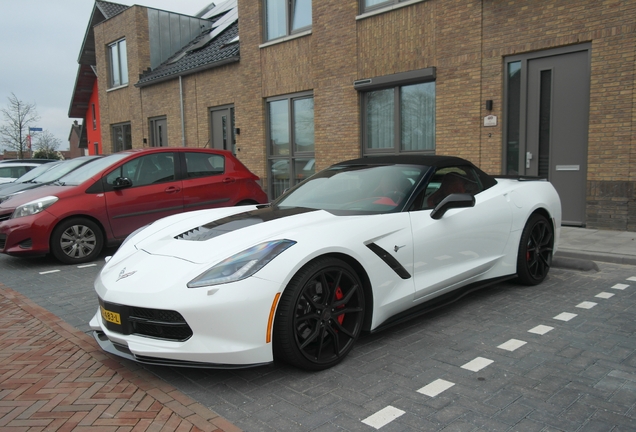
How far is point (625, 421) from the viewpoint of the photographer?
260cm

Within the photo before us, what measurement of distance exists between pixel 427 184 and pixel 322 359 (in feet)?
5.91

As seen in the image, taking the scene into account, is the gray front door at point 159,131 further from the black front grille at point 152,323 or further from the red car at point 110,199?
the black front grille at point 152,323

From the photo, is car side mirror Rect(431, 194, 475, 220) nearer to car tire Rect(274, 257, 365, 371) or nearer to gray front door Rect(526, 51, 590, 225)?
car tire Rect(274, 257, 365, 371)

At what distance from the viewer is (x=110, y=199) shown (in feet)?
24.1

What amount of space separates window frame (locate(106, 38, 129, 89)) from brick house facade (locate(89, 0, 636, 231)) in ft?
17.7

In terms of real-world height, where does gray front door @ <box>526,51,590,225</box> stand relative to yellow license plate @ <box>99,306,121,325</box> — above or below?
above

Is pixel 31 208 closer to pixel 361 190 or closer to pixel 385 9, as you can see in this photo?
pixel 361 190

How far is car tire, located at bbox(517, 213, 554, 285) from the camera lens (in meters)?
5.08

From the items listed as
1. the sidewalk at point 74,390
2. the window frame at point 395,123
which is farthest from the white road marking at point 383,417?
the window frame at point 395,123

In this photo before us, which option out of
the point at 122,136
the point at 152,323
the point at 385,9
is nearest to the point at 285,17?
the point at 385,9

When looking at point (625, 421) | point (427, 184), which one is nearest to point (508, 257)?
point (427, 184)

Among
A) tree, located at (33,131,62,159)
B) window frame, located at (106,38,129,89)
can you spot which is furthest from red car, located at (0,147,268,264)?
tree, located at (33,131,62,159)

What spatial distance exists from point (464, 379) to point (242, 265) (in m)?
1.54

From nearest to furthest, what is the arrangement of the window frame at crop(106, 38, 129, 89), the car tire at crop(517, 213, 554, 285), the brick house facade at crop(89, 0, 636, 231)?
the car tire at crop(517, 213, 554, 285), the brick house facade at crop(89, 0, 636, 231), the window frame at crop(106, 38, 129, 89)
